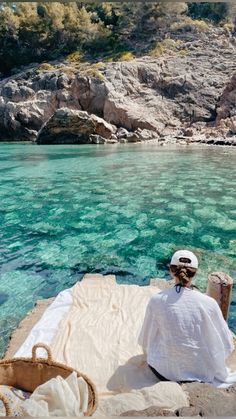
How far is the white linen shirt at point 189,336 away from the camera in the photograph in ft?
11.5

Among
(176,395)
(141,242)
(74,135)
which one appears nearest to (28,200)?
(141,242)

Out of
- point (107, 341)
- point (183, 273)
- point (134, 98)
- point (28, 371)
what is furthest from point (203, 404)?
point (134, 98)

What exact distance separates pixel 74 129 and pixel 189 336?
140 feet

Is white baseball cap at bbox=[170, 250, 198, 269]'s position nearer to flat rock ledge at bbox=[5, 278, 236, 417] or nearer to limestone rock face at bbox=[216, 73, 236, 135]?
flat rock ledge at bbox=[5, 278, 236, 417]

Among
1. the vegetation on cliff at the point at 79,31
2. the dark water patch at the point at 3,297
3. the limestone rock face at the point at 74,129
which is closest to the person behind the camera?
the dark water patch at the point at 3,297

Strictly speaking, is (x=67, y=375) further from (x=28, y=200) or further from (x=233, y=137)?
(x=233, y=137)

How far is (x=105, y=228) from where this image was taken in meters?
10.9

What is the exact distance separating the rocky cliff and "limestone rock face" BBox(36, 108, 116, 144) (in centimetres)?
13

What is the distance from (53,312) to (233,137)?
40442mm

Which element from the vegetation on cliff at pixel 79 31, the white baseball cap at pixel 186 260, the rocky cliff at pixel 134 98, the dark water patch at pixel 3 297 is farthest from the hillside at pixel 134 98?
the white baseball cap at pixel 186 260

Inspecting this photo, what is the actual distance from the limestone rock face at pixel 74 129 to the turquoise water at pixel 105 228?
22950mm

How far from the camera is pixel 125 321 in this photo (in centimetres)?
524

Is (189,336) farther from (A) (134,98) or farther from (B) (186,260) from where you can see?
(A) (134,98)

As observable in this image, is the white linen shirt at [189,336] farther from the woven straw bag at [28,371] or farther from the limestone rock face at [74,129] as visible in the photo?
the limestone rock face at [74,129]
